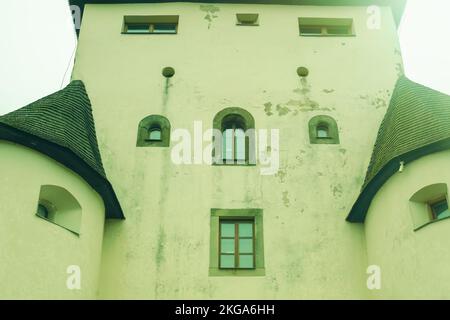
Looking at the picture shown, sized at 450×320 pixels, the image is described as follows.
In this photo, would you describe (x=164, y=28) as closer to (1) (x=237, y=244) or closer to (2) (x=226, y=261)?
(1) (x=237, y=244)

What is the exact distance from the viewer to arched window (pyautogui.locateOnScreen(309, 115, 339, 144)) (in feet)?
55.8

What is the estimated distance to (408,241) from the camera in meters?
13.3

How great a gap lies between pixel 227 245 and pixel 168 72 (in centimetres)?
567

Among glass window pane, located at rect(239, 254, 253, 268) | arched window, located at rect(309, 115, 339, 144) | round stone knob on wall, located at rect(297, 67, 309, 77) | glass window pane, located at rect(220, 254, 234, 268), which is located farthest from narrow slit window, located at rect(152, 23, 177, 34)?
glass window pane, located at rect(239, 254, 253, 268)

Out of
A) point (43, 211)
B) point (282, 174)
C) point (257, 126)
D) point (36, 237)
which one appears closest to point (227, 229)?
point (282, 174)

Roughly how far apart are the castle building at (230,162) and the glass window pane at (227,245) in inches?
1.5

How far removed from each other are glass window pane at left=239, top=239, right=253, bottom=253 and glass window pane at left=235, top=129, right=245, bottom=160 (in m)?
2.41

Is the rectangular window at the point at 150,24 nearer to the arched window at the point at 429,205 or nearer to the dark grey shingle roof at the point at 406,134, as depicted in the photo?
the dark grey shingle roof at the point at 406,134

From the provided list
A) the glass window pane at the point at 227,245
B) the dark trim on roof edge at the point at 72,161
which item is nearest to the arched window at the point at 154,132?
the dark trim on roof edge at the point at 72,161

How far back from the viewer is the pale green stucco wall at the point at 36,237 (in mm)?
11906

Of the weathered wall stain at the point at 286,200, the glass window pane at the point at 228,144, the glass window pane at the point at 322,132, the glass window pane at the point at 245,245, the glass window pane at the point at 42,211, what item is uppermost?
the glass window pane at the point at 322,132

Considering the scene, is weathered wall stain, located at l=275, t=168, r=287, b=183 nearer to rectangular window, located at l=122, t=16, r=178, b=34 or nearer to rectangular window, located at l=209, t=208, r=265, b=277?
rectangular window, located at l=209, t=208, r=265, b=277
